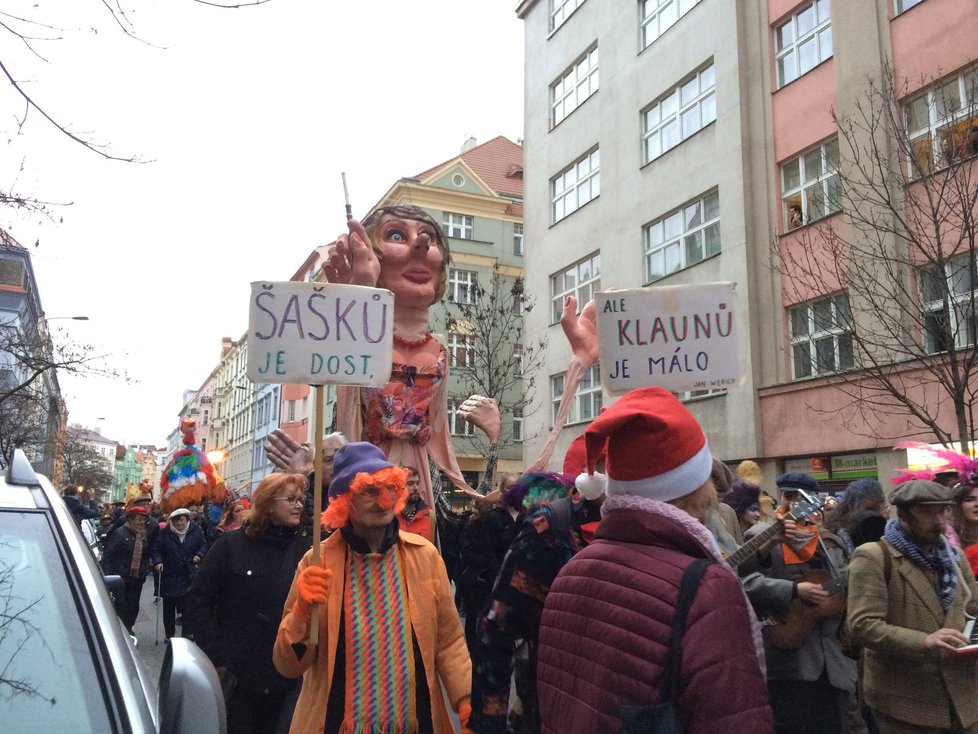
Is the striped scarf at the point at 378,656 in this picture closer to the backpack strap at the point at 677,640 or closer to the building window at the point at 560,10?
the backpack strap at the point at 677,640

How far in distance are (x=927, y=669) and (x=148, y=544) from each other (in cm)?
1041

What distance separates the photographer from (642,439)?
212 centimetres

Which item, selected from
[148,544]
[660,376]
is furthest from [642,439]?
[148,544]

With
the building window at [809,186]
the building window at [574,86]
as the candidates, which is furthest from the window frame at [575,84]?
the building window at [809,186]

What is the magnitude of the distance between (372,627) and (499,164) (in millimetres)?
40908

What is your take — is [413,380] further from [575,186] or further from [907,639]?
[575,186]

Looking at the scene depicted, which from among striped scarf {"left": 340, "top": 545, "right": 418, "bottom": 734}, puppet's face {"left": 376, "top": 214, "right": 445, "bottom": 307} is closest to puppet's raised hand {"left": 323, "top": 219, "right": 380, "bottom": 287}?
puppet's face {"left": 376, "top": 214, "right": 445, "bottom": 307}

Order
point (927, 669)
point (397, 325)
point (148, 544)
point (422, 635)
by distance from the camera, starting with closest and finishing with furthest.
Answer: point (422, 635) → point (927, 669) → point (397, 325) → point (148, 544)

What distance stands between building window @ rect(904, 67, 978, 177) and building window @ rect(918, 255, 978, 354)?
1200mm

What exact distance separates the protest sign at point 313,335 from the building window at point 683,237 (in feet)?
51.7

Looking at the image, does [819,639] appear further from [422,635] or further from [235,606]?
[235,606]

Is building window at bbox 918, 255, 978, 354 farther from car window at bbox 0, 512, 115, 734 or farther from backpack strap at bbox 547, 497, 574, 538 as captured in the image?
car window at bbox 0, 512, 115, 734

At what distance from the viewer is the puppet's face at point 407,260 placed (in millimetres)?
5266

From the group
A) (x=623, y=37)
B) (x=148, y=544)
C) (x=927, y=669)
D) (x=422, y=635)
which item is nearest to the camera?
(x=422, y=635)
